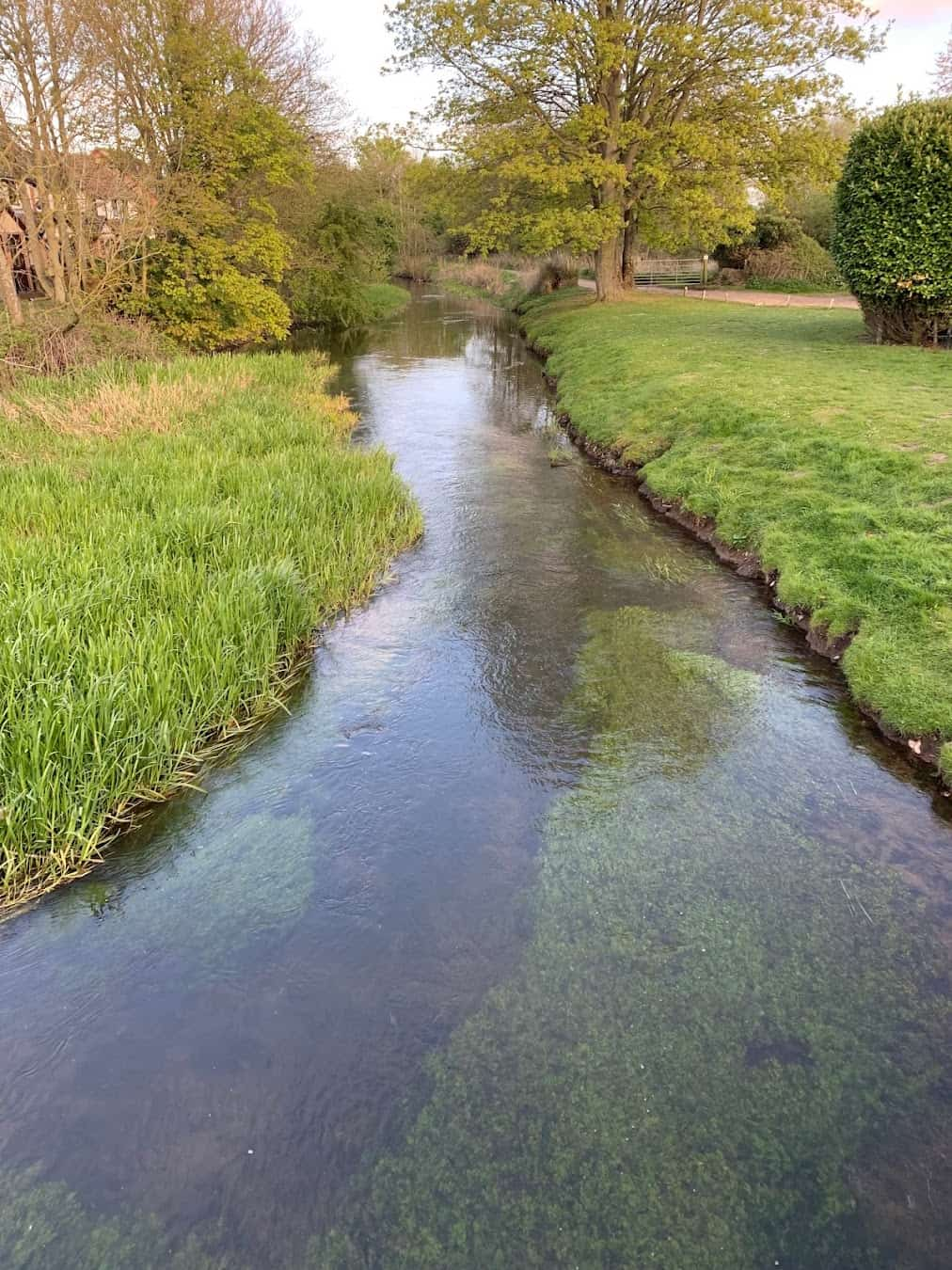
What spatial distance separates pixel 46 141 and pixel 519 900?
1824cm

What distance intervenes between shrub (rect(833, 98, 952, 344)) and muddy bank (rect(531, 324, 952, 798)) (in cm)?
570

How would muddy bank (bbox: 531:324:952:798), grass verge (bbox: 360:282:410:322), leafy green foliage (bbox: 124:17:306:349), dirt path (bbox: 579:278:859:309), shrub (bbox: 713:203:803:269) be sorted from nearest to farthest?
1. muddy bank (bbox: 531:324:952:798)
2. leafy green foliage (bbox: 124:17:306:349)
3. dirt path (bbox: 579:278:859:309)
4. shrub (bbox: 713:203:803:269)
5. grass verge (bbox: 360:282:410:322)

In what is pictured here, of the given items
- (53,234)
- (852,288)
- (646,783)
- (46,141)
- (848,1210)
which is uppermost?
(46,141)

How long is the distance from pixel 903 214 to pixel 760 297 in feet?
51.3

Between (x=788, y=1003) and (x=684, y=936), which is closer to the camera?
(x=788, y=1003)

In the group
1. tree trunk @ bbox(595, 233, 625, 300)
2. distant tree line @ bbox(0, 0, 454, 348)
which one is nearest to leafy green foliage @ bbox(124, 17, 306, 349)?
distant tree line @ bbox(0, 0, 454, 348)

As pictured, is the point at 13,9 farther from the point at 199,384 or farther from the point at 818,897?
the point at 818,897

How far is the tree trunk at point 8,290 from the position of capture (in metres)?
15.8

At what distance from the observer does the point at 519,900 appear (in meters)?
4.20

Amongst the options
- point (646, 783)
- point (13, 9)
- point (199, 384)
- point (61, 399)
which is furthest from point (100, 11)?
point (646, 783)

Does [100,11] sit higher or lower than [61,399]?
higher

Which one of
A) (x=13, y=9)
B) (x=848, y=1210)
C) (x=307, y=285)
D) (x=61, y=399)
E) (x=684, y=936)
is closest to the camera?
(x=848, y=1210)

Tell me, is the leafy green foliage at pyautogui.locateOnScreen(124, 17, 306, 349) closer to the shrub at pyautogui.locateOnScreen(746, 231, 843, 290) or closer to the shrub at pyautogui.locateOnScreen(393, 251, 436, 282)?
the shrub at pyautogui.locateOnScreen(746, 231, 843, 290)

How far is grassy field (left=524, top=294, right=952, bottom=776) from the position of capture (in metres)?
6.04
